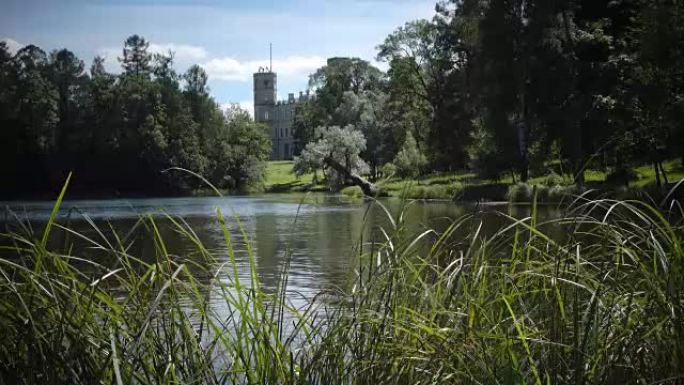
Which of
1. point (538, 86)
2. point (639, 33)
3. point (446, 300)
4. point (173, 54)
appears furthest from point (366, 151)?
point (446, 300)

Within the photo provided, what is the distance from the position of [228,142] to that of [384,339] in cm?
7932

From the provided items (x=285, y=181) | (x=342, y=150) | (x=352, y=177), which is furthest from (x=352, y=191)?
(x=285, y=181)

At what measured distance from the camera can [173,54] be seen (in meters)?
84.6

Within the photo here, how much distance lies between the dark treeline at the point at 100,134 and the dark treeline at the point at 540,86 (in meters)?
17.1

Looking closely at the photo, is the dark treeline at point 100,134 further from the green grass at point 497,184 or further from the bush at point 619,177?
the bush at point 619,177

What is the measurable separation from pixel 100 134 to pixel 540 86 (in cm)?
4531

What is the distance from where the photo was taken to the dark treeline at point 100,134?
67.9 metres

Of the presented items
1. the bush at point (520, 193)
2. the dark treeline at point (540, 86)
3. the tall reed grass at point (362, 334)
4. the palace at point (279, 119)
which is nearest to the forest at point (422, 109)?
the dark treeline at point (540, 86)

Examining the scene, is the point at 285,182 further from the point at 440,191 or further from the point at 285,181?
the point at 440,191

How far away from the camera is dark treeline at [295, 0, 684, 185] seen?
26.6 m

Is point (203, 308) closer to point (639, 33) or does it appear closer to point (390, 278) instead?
point (390, 278)

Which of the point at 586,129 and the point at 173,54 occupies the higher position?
the point at 173,54

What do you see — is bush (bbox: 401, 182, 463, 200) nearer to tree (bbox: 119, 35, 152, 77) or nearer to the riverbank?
the riverbank

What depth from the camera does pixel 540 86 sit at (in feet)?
123
